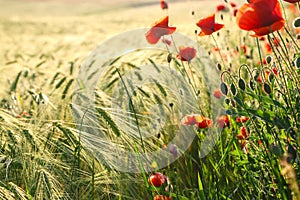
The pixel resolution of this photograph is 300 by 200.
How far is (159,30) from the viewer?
156 cm

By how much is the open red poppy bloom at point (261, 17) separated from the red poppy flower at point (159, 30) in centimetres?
37

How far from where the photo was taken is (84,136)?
1.39 meters

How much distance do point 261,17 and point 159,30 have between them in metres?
0.49

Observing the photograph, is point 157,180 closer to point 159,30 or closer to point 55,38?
point 159,30

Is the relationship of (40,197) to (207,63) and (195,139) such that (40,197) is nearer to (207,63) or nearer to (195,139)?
(195,139)

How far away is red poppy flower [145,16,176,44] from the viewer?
4.84 ft

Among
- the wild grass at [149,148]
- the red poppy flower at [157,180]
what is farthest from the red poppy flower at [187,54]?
the red poppy flower at [157,180]

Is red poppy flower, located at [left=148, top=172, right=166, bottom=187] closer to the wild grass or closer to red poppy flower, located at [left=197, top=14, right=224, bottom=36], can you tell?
the wild grass

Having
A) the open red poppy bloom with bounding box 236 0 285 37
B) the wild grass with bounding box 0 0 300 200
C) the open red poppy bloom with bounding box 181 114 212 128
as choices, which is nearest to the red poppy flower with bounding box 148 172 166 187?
the wild grass with bounding box 0 0 300 200

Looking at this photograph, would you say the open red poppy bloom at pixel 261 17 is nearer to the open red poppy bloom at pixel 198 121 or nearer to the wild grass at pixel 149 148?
the wild grass at pixel 149 148

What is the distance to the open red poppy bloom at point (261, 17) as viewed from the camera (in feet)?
3.68

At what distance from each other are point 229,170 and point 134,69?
951 millimetres

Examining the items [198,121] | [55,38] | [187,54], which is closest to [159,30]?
[187,54]

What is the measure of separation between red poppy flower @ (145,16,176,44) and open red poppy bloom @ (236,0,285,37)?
37 centimetres
